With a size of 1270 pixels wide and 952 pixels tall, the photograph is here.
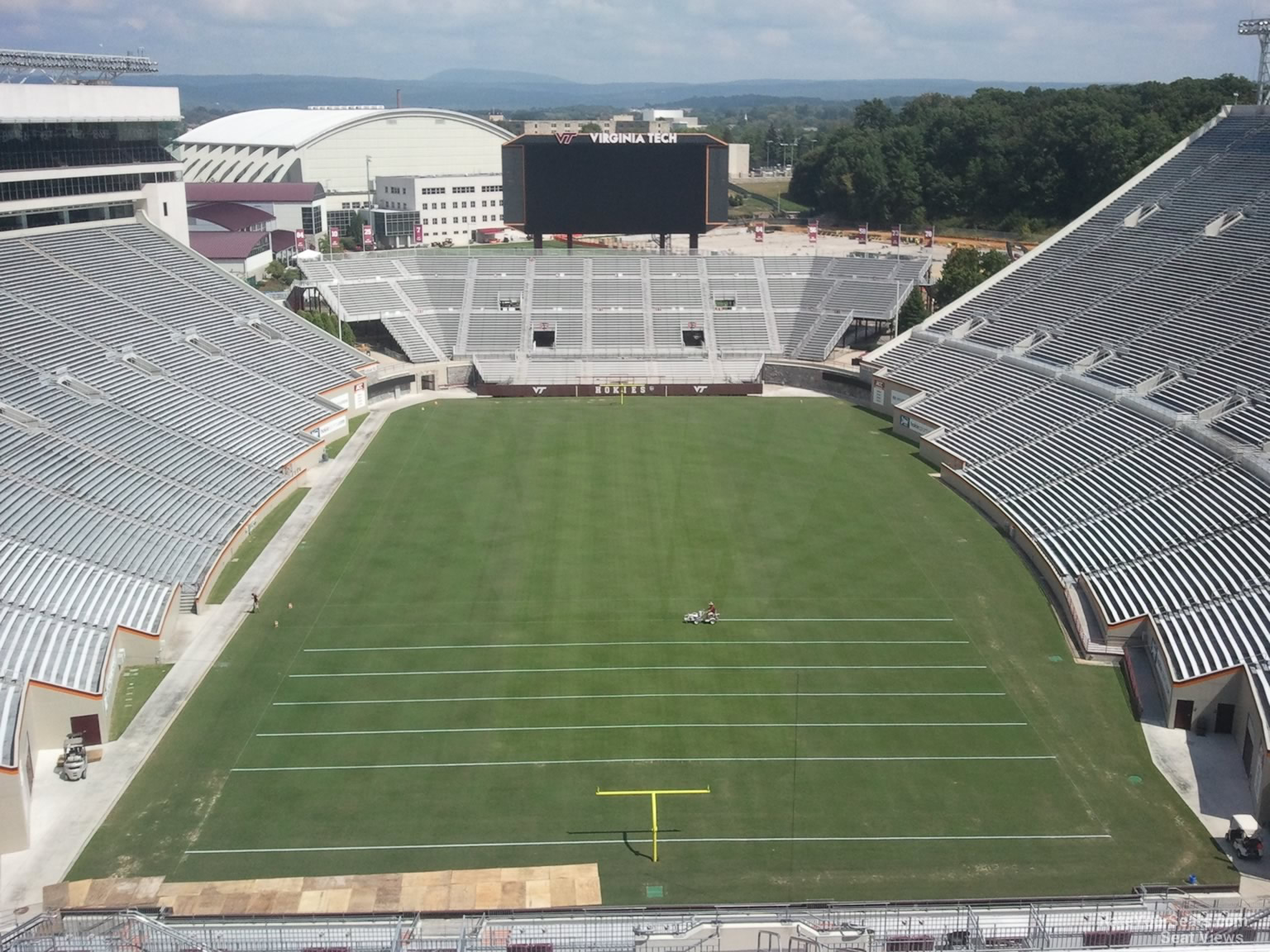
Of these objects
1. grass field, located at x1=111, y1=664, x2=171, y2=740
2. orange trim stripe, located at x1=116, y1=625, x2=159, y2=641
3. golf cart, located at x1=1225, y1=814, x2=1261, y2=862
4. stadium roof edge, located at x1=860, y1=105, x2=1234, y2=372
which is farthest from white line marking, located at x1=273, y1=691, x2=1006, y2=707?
stadium roof edge, located at x1=860, y1=105, x2=1234, y2=372

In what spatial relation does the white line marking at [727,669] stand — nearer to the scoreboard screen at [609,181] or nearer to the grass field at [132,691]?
the grass field at [132,691]

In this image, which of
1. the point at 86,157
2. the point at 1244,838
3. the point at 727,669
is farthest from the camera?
the point at 86,157

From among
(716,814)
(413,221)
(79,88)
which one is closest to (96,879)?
(716,814)

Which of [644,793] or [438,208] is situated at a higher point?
[644,793]

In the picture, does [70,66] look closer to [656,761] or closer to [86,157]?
[86,157]

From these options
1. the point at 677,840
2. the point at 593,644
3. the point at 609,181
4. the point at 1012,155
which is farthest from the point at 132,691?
the point at 1012,155

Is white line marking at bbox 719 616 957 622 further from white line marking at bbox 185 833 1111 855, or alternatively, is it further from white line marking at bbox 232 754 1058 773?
white line marking at bbox 185 833 1111 855
